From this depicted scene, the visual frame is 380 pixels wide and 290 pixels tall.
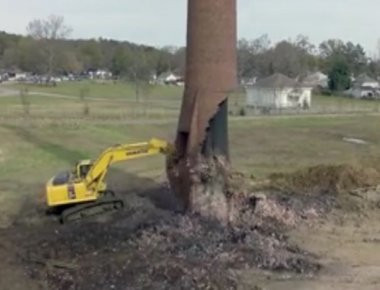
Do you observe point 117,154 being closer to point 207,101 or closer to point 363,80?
point 207,101

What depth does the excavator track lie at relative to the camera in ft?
44.8

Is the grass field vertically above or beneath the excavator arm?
beneath

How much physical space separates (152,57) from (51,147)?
91.4 meters

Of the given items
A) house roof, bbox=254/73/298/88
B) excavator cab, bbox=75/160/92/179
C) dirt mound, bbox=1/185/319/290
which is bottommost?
dirt mound, bbox=1/185/319/290

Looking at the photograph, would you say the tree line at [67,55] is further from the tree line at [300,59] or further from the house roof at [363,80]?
the house roof at [363,80]

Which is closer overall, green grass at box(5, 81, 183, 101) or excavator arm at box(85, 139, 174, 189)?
excavator arm at box(85, 139, 174, 189)

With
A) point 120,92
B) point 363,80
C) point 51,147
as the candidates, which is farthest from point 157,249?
point 363,80

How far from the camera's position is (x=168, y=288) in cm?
946

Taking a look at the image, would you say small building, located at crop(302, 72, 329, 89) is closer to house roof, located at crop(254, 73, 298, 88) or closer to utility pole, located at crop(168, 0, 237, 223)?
house roof, located at crop(254, 73, 298, 88)

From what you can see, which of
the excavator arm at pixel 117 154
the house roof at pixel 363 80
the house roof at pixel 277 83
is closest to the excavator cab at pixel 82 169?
the excavator arm at pixel 117 154

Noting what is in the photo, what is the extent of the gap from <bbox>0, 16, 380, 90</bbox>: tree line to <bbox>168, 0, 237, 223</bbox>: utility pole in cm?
6502

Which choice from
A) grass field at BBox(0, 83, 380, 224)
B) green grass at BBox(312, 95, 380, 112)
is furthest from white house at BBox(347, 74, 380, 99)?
grass field at BBox(0, 83, 380, 224)

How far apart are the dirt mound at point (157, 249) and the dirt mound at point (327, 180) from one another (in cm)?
312

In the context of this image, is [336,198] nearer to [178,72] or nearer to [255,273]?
[255,273]
